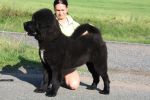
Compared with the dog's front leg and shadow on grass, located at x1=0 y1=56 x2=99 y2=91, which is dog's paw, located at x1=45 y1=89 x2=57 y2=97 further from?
shadow on grass, located at x1=0 y1=56 x2=99 y2=91

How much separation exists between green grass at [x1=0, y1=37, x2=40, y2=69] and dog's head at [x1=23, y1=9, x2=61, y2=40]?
3.00m

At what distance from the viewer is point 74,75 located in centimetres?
899

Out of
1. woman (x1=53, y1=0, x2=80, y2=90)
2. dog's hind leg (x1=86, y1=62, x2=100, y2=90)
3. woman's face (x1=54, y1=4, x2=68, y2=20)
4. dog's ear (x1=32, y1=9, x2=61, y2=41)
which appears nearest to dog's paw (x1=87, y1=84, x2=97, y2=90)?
dog's hind leg (x1=86, y1=62, x2=100, y2=90)

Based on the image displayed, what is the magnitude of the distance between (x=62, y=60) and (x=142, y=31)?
13.3 m

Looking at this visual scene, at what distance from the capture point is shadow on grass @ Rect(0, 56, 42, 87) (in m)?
9.37

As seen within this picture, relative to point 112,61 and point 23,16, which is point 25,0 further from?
point 112,61

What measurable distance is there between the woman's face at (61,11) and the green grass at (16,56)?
2.27m

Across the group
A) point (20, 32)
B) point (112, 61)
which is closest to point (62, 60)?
point (112, 61)

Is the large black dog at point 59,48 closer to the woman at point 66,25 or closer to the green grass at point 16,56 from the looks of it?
the woman at point 66,25

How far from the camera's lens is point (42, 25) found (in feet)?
25.1

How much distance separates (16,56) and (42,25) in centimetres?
402

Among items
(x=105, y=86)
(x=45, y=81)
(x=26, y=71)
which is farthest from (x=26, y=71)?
(x=105, y=86)

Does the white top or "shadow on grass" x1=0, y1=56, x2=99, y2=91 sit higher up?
the white top

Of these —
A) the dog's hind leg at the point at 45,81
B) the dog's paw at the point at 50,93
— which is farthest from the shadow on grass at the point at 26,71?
the dog's paw at the point at 50,93
